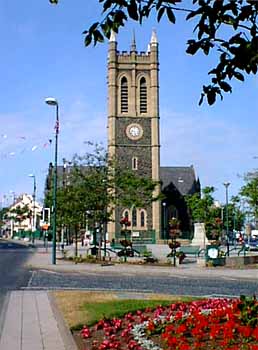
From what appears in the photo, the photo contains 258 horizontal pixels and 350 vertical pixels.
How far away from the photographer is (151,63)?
104 meters

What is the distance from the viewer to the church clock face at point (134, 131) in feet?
329

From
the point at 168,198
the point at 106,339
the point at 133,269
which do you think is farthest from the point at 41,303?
the point at 168,198

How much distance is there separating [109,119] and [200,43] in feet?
313

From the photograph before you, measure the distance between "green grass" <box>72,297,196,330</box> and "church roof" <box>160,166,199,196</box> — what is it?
10051 centimetres

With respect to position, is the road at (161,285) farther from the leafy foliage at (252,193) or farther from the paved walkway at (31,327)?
the leafy foliage at (252,193)

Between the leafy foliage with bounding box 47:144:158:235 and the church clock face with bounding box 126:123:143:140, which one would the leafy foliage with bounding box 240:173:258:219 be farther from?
the church clock face with bounding box 126:123:143:140

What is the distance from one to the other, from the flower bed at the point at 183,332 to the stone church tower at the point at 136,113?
284 ft

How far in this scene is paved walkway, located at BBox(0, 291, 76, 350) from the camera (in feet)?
28.8

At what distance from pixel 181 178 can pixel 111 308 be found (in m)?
108

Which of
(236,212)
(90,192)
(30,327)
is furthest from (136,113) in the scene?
(30,327)

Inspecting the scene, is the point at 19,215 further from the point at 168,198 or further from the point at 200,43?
the point at 200,43

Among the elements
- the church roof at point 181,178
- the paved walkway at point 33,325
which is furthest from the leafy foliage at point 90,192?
the church roof at point 181,178

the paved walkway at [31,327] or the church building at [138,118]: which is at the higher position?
the church building at [138,118]

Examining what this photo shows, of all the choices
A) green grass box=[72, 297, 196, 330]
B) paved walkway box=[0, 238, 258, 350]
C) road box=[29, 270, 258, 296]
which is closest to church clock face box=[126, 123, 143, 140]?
road box=[29, 270, 258, 296]
